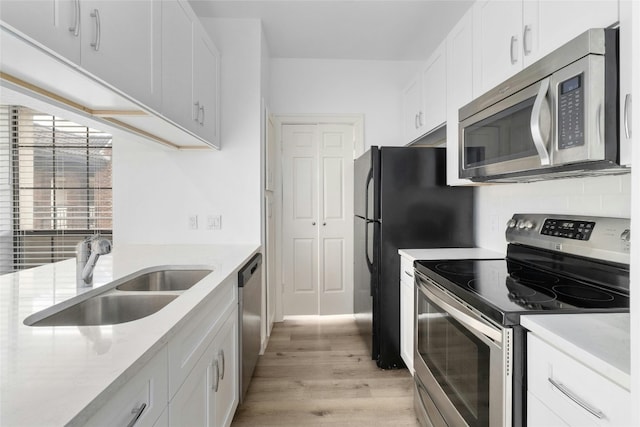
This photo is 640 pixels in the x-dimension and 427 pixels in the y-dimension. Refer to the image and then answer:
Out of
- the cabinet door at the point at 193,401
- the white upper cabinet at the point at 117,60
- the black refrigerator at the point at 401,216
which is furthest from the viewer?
the black refrigerator at the point at 401,216

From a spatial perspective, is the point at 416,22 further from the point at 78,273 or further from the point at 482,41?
the point at 78,273

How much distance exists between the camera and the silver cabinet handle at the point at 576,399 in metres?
0.77

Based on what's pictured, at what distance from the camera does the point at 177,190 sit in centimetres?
265

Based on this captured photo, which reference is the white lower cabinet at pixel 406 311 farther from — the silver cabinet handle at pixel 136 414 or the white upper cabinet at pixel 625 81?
the silver cabinet handle at pixel 136 414

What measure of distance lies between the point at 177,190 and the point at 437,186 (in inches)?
77.4

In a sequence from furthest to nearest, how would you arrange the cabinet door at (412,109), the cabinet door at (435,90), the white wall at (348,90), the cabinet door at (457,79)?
the white wall at (348,90), the cabinet door at (412,109), the cabinet door at (435,90), the cabinet door at (457,79)

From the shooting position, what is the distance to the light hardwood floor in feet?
6.42

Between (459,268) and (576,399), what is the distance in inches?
35.8

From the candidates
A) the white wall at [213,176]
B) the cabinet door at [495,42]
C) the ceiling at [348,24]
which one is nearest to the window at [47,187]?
the white wall at [213,176]

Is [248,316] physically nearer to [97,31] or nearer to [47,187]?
[97,31]

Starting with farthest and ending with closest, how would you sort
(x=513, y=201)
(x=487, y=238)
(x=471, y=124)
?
1. (x=487, y=238)
2. (x=513, y=201)
3. (x=471, y=124)

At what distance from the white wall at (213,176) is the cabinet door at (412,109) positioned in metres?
1.33

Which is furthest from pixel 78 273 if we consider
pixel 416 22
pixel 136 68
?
pixel 416 22

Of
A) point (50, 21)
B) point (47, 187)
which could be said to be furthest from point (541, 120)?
point (47, 187)
